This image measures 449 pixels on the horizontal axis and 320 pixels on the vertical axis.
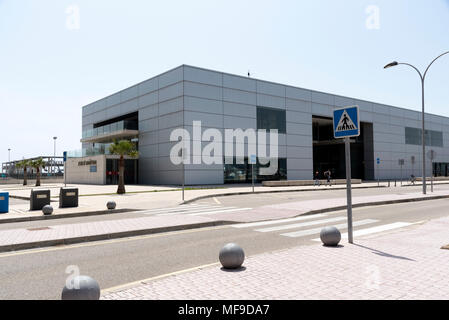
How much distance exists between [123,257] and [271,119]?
36.6m

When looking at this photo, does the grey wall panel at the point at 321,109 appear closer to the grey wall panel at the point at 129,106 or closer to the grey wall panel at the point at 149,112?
the grey wall panel at the point at 149,112

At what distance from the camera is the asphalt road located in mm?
5054

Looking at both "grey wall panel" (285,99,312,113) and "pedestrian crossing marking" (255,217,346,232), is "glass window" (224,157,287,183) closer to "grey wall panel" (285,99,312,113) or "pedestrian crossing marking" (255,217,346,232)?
"grey wall panel" (285,99,312,113)

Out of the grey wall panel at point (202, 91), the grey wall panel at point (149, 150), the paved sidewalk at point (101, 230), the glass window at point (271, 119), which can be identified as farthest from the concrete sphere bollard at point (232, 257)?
the glass window at point (271, 119)

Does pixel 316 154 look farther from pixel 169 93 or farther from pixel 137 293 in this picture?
pixel 137 293

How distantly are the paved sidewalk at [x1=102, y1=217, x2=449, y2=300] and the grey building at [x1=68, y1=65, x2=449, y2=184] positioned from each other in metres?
29.4

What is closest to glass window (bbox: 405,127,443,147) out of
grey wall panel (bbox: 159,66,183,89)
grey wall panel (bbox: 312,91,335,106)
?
grey wall panel (bbox: 312,91,335,106)

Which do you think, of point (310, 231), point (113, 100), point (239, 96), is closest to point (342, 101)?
point (239, 96)

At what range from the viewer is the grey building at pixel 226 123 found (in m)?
36.8

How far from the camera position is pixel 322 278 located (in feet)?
A: 15.9

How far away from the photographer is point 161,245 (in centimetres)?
773

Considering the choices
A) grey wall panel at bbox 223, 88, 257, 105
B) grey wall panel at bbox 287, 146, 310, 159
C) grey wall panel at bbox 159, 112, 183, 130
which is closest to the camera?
grey wall panel at bbox 159, 112, 183, 130
